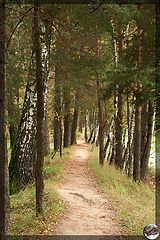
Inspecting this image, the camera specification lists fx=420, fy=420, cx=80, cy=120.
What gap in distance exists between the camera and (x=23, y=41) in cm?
1664

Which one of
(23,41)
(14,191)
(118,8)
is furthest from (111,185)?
(118,8)

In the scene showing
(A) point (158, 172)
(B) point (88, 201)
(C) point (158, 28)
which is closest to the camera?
(C) point (158, 28)

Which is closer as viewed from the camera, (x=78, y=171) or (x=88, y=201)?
(x=88, y=201)

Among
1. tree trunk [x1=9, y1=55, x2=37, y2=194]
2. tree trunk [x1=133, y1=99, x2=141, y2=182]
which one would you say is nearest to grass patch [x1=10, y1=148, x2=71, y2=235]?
tree trunk [x1=9, y1=55, x2=37, y2=194]

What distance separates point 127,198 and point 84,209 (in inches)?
129

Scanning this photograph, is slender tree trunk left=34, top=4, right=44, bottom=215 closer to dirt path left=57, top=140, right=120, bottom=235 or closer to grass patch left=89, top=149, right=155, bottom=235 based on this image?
dirt path left=57, top=140, right=120, bottom=235

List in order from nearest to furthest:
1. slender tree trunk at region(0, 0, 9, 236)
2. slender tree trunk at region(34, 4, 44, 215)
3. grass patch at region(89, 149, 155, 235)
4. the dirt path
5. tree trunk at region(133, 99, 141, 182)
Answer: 1. slender tree trunk at region(0, 0, 9, 236)
2. slender tree trunk at region(34, 4, 44, 215)
3. the dirt path
4. grass patch at region(89, 149, 155, 235)
5. tree trunk at region(133, 99, 141, 182)

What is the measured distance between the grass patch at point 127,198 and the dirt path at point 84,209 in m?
0.33

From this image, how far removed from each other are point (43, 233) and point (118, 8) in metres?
5.39

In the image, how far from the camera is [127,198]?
15.3 m

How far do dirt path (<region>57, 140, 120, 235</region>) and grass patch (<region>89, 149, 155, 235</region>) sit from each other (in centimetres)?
33

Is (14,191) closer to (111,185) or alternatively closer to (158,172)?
(111,185)

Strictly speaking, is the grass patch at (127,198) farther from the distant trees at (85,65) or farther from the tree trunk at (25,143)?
the tree trunk at (25,143)

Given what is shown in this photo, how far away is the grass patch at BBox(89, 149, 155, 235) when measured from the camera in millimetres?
11766
